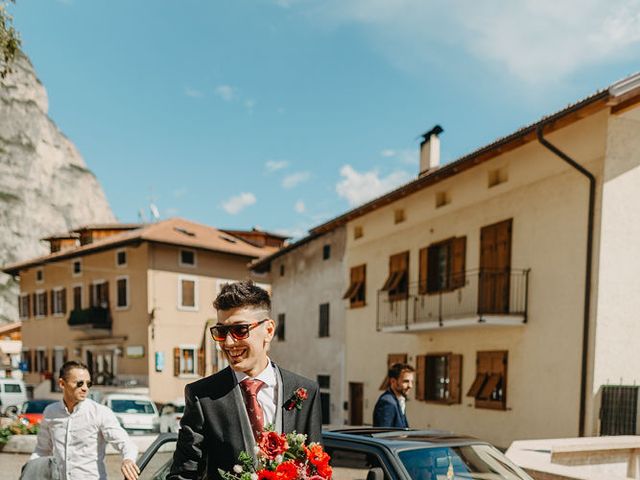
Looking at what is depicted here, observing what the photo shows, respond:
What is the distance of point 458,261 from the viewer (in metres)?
15.1

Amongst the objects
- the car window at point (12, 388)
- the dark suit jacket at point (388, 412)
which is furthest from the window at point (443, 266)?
the car window at point (12, 388)

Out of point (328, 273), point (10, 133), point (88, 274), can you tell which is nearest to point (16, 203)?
point (10, 133)

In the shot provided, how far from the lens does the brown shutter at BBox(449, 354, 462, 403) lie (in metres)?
14.9

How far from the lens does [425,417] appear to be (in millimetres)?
16141

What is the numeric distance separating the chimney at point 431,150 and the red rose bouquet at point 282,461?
18.2m


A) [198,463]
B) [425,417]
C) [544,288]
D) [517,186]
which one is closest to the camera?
[198,463]

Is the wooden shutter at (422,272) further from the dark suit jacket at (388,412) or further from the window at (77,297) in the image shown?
the window at (77,297)

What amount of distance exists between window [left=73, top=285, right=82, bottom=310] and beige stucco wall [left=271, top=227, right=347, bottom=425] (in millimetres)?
13487

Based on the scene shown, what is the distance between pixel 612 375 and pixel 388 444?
29.4 feet

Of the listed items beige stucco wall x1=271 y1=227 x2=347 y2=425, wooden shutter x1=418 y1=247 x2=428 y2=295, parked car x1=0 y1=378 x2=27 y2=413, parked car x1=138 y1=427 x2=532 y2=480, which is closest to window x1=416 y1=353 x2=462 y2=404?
wooden shutter x1=418 y1=247 x2=428 y2=295

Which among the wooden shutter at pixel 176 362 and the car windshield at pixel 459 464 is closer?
the car windshield at pixel 459 464

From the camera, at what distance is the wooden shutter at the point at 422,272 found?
53.6 ft

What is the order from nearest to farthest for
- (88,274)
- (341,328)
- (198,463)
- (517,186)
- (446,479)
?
(198,463), (446,479), (517,186), (341,328), (88,274)

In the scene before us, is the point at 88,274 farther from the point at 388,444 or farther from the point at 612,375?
the point at 388,444
